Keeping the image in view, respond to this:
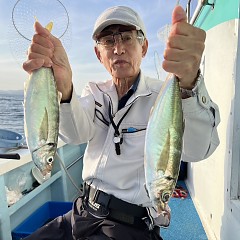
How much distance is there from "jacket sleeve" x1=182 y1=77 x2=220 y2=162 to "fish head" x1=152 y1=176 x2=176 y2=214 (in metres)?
0.34

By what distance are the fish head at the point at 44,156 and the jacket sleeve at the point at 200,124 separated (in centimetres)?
56

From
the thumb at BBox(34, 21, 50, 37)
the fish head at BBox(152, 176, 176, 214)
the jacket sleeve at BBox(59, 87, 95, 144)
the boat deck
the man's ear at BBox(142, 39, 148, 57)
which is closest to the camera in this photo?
the fish head at BBox(152, 176, 176, 214)

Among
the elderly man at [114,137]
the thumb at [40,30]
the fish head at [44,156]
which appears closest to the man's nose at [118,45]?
the elderly man at [114,137]

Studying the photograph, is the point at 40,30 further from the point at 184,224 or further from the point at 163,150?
the point at 184,224

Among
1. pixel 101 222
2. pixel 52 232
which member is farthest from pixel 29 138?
pixel 52 232

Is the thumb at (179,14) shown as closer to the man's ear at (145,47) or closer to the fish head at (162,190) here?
the fish head at (162,190)

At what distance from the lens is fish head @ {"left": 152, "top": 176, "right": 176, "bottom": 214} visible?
37.3 inches

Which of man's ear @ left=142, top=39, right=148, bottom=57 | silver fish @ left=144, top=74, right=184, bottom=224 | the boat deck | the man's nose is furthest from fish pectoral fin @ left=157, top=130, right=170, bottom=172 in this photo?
the boat deck

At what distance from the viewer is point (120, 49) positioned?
165 centimetres

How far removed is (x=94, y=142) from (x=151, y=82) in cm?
55

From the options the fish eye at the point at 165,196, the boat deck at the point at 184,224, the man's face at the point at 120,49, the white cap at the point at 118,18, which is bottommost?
the boat deck at the point at 184,224

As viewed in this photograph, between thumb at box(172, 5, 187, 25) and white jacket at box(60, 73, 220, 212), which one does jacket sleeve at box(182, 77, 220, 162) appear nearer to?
thumb at box(172, 5, 187, 25)

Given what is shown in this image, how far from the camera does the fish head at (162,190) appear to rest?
3.11ft

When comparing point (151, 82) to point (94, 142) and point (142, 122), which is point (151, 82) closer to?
point (142, 122)
